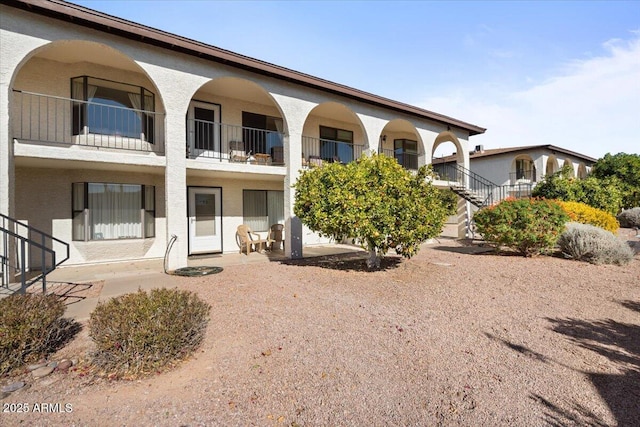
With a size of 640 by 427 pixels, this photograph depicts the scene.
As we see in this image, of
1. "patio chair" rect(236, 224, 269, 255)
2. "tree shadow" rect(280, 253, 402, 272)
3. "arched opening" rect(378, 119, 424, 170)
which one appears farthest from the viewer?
"arched opening" rect(378, 119, 424, 170)

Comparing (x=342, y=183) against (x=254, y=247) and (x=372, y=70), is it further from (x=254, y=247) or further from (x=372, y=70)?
(x=372, y=70)

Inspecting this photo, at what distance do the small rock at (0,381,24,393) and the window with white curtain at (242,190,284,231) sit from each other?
929 centimetres

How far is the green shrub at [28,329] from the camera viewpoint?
11.9 feet

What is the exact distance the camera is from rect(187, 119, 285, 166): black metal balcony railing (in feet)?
37.3

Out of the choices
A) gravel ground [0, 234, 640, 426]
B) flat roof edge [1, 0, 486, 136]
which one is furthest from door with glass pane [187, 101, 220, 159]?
gravel ground [0, 234, 640, 426]

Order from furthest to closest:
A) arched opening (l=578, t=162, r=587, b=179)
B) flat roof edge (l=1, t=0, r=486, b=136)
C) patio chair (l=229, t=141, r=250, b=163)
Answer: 1. arched opening (l=578, t=162, r=587, b=179)
2. patio chair (l=229, t=141, r=250, b=163)
3. flat roof edge (l=1, t=0, r=486, b=136)

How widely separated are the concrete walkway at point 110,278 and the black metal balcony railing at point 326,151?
4.73 metres

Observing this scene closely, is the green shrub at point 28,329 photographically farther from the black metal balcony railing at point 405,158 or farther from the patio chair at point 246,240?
the black metal balcony railing at point 405,158

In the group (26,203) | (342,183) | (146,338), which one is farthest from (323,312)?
(26,203)

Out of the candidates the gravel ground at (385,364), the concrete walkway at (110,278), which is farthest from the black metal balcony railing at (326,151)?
the gravel ground at (385,364)

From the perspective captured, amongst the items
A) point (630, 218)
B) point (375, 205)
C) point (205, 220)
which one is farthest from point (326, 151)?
point (630, 218)

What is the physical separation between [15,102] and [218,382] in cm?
971

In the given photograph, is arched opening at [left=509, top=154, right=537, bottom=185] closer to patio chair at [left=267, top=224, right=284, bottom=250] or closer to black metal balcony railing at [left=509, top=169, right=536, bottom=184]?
black metal balcony railing at [left=509, top=169, right=536, bottom=184]

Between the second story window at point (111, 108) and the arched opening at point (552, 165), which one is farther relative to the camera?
the arched opening at point (552, 165)
